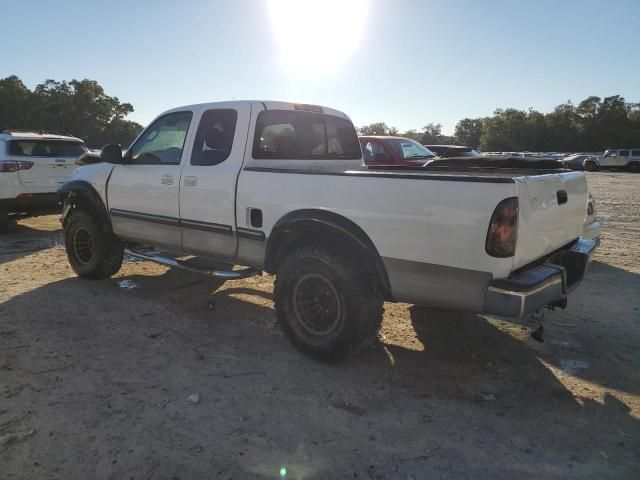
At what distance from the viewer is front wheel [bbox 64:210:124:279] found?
550 centimetres

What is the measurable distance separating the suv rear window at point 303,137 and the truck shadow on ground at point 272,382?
1.64 metres

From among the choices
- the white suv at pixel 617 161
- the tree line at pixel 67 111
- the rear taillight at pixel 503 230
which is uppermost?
the tree line at pixel 67 111

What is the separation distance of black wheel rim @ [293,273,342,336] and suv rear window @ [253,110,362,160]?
130cm

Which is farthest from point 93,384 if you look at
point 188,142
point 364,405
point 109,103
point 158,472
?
point 109,103

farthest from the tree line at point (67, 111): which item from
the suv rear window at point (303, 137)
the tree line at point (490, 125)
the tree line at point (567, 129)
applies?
the suv rear window at point (303, 137)

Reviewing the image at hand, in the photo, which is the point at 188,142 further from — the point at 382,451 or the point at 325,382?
the point at 382,451

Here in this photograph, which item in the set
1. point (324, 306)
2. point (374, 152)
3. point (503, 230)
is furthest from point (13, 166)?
point (503, 230)

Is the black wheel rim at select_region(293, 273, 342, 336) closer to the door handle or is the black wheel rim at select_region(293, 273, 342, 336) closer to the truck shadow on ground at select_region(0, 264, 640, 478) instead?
the truck shadow on ground at select_region(0, 264, 640, 478)

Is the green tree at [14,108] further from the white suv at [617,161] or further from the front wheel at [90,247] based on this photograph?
the front wheel at [90,247]

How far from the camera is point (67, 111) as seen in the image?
6166cm

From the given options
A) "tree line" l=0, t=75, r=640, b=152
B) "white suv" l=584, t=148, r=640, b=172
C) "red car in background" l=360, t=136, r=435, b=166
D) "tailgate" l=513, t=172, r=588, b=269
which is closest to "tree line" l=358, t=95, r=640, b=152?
"tree line" l=0, t=75, r=640, b=152

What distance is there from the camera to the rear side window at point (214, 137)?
426 cm

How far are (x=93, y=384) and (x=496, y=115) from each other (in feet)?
295

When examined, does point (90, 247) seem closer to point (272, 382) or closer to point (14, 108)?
point (272, 382)
